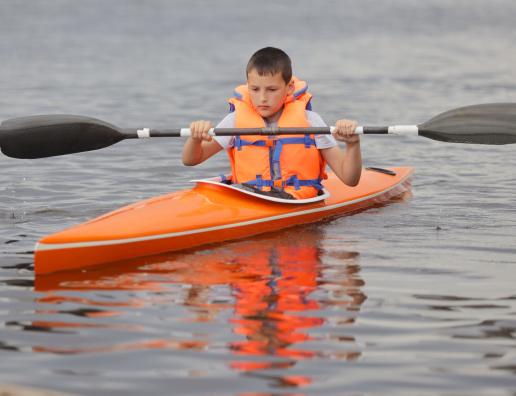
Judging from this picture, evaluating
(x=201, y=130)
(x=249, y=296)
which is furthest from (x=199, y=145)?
(x=249, y=296)

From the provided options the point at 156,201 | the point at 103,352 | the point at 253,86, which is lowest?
the point at 103,352

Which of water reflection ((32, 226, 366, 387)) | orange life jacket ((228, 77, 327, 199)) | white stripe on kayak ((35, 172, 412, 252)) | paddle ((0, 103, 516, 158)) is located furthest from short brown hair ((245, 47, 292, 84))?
water reflection ((32, 226, 366, 387))

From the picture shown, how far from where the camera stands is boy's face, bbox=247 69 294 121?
7102mm

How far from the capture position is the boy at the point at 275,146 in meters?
7.20

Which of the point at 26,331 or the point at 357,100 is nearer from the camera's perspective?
the point at 26,331

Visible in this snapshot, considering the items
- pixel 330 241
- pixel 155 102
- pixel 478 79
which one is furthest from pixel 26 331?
pixel 478 79

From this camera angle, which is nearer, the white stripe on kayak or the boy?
the white stripe on kayak

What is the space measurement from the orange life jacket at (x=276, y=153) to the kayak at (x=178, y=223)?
0.16m

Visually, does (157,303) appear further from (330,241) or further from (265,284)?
(330,241)

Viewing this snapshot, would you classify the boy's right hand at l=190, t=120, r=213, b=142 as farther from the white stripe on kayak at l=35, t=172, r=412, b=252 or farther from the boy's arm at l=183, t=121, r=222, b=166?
the white stripe on kayak at l=35, t=172, r=412, b=252

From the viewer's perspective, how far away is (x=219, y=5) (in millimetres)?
34344

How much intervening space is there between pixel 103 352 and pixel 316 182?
3032mm

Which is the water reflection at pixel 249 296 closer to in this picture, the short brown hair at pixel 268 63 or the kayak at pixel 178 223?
the kayak at pixel 178 223

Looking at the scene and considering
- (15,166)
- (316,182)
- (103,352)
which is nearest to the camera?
(103,352)
